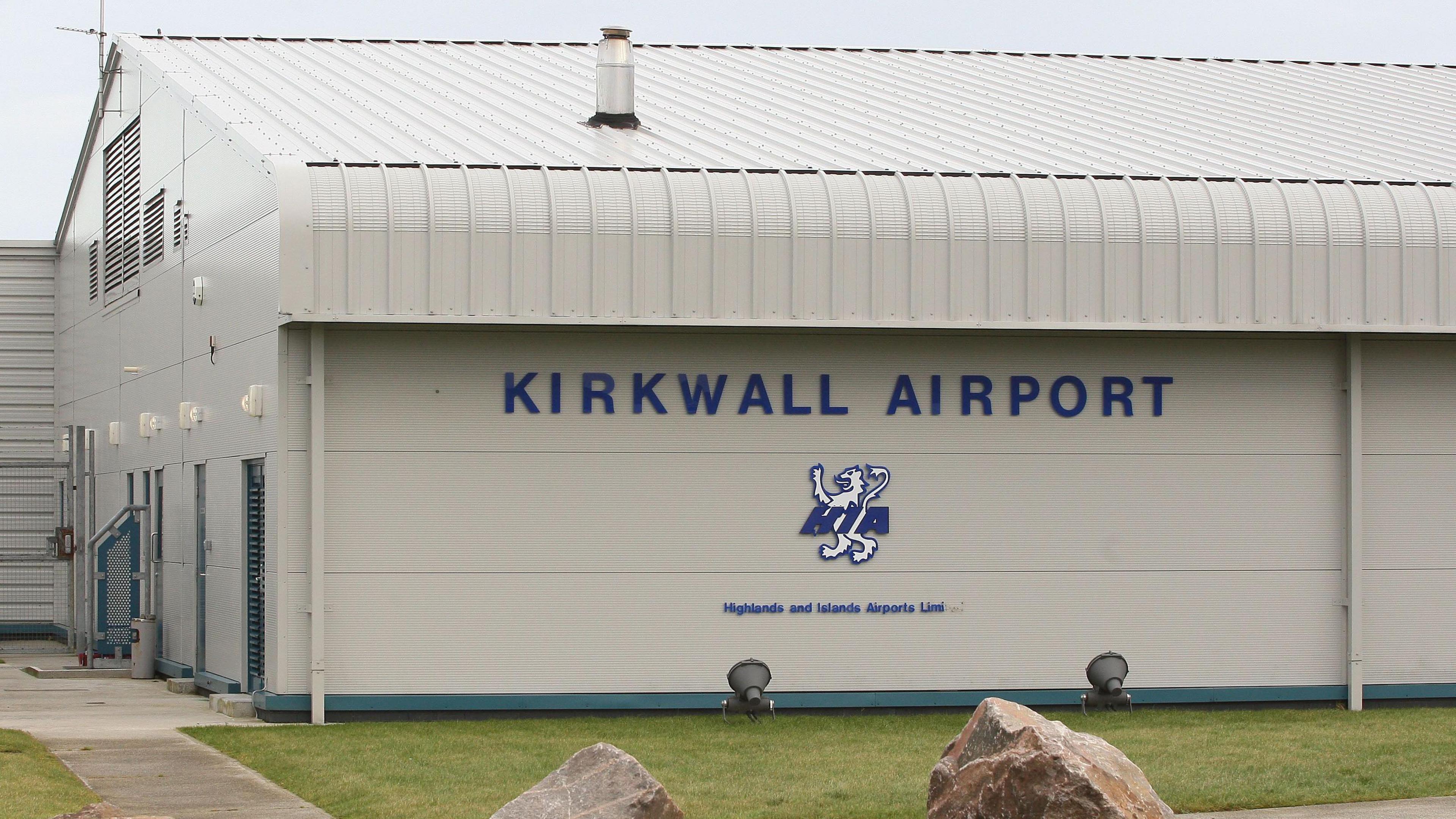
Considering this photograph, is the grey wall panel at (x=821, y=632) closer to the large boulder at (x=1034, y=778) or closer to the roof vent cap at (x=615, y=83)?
the roof vent cap at (x=615, y=83)

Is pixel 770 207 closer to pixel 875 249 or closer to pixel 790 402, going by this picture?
pixel 875 249

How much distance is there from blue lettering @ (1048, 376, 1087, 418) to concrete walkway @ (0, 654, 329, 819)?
800 centimetres

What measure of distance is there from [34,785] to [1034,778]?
6760 millimetres

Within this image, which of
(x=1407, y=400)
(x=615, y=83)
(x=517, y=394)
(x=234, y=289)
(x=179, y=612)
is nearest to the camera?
(x=517, y=394)

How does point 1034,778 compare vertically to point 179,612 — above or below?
above

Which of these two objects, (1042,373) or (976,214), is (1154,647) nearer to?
(1042,373)

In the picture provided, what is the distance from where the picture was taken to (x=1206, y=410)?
1798 cm

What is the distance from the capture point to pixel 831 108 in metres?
21.6

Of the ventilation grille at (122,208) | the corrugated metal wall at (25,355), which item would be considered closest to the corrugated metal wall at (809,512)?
the ventilation grille at (122,208)

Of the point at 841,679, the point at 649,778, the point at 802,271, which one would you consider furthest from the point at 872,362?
the point at 649,778

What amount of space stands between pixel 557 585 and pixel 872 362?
362 centimetres

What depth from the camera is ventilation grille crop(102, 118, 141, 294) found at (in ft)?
80.4

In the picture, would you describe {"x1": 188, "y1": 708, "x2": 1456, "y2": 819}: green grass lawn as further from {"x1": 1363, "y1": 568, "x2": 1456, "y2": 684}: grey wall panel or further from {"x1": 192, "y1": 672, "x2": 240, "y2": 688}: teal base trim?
{"x1": 192, "y1": 672, "x2": 240, "y2": 688}: teal base trim

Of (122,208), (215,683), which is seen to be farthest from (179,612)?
(122,208)
